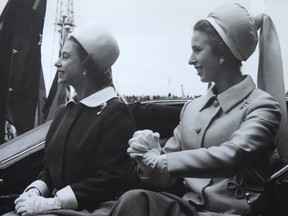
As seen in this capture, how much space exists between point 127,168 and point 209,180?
12.1 inches

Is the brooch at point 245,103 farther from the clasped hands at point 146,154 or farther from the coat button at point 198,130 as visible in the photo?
the clasped hands at point 146,154

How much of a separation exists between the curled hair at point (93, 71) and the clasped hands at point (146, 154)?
46cm

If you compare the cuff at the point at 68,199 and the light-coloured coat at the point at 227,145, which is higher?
the light-coloured coat at the point at 227,145

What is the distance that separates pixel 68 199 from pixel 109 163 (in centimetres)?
19

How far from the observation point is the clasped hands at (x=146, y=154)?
4.36 feet

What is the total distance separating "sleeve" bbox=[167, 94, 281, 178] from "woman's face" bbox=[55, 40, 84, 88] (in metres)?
0.55

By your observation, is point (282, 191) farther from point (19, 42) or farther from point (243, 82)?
point (19, 42)

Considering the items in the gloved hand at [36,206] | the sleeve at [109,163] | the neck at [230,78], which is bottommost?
the gloved hand at [36,206]

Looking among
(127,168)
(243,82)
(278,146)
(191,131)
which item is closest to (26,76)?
(127,168)

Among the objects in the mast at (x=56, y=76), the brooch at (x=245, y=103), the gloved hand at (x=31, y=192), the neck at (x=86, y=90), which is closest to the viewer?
the brooch at (x=245, y=103)

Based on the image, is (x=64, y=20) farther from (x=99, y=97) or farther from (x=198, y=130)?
(x=198, y=130)

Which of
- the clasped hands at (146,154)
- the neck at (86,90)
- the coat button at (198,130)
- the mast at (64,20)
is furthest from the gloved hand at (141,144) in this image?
the mast at (64,20)

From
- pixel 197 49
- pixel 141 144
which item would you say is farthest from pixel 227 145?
pixel 197 49

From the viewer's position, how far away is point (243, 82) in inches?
60.1
